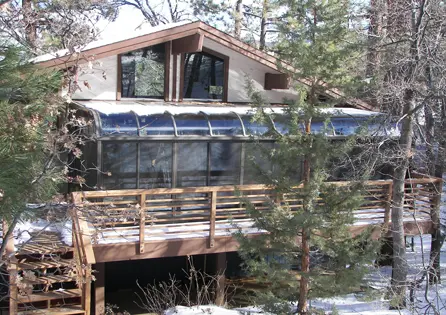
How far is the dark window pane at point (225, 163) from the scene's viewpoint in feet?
33.2

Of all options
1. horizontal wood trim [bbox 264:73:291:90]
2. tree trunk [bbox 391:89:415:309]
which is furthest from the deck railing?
horizontal wood trim [bbox 264:73:291:90]

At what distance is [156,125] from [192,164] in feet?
3.66

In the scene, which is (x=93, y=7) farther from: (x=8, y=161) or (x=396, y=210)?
(x=8, y=161)

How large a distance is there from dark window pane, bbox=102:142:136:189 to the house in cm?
2

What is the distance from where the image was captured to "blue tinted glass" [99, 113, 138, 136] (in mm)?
9148

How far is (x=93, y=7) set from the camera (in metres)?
17.0

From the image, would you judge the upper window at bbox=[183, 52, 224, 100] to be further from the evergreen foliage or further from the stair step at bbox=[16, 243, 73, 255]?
the evergreen foliage

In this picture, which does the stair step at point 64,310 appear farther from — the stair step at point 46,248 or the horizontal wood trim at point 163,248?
the horizontal wood trim at point 163,248

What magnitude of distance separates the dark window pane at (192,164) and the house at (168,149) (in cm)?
2

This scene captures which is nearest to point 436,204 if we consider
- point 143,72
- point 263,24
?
point 143,72

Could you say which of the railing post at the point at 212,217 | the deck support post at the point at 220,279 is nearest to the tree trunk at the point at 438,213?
the deck support post at the point at 220,279

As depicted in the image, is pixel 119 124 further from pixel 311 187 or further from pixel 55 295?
pixel 311 187

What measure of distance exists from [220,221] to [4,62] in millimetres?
6775

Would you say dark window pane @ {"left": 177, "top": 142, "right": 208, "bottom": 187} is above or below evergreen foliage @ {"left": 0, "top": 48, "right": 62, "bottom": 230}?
below
